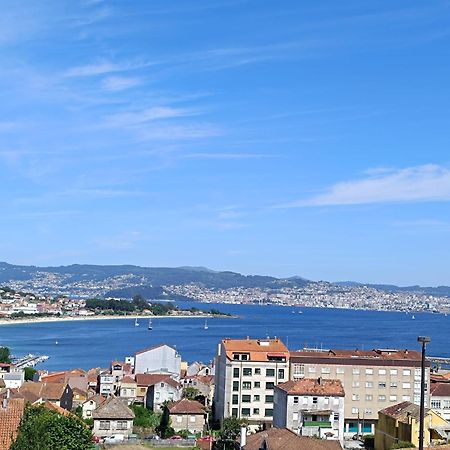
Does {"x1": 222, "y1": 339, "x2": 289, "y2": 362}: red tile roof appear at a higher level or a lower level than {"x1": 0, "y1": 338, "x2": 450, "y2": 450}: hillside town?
higher

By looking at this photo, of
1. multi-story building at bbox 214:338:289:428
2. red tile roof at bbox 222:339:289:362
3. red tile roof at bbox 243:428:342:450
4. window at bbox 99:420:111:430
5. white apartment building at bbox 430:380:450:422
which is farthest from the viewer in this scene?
red tile roof at bbox 222:339:289:362

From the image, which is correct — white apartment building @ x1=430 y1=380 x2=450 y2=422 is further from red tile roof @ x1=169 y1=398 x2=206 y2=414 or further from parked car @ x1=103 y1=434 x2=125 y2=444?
parked car @ x1=103 y1=434 x2=125 y2=444

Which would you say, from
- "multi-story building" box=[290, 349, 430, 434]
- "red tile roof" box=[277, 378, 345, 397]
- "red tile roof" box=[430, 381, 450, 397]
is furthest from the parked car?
"red tile roof" box=[430, 381, 450, 397]

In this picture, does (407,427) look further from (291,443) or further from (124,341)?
(124,341)

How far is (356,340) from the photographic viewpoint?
9825 centimetres

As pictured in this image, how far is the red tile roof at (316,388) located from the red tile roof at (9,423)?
1225 centimetres

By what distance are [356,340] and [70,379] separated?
208ft

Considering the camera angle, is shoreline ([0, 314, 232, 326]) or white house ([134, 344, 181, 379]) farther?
shoreline ([0, 314, 232, 326])

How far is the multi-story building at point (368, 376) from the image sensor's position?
3188 cm

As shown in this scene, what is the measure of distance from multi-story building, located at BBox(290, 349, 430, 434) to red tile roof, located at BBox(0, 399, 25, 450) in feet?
59.0

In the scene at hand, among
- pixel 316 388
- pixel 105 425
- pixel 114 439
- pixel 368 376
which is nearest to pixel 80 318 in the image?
pixel 368 376

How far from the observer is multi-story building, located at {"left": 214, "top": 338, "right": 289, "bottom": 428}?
31.3m

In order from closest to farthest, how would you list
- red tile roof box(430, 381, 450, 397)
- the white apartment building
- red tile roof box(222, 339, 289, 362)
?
1. the white apartment building
2. red tile roof box(430, 381, 450, 397)
3. red tile roof box(222, 339, 289, 362)

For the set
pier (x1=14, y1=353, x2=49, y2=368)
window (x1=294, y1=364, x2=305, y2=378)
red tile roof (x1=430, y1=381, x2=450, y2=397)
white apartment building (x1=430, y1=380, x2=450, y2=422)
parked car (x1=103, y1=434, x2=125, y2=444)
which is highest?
window (x1=294, y1=364, x2=305, y2=378)
